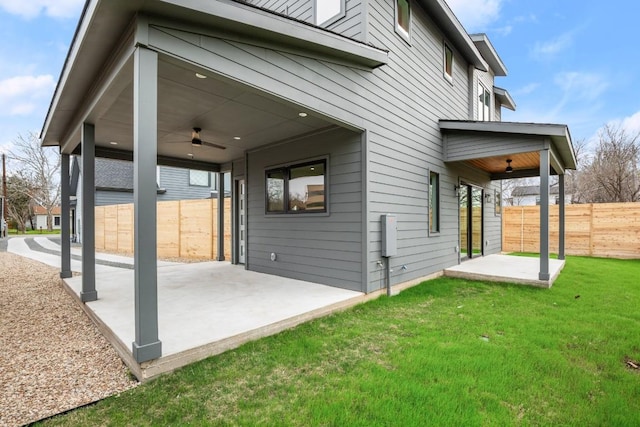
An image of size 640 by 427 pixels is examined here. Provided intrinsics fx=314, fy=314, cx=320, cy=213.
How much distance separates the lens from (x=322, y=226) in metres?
5.25

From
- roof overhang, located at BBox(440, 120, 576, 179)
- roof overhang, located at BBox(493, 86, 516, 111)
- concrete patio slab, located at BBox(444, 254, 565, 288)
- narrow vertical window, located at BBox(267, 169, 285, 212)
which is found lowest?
concrete patio slab, located at BBox(444, 254, 565, 288)

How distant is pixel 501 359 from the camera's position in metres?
2.82

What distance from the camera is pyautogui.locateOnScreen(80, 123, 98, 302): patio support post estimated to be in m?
4.32

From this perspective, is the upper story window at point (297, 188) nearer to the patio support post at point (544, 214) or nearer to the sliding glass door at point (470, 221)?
the patio support post at point (544, 214)

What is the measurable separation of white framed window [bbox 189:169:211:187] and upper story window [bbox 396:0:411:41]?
13071 millimetres

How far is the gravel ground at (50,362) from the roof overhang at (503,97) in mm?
12285

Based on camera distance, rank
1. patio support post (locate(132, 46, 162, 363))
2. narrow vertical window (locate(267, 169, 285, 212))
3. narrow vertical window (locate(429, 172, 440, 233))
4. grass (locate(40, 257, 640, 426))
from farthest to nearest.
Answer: narrow vertical window (locate(429, 172, 440, 233)) < narrow vertical window (locate(267, 169, 285, 212)) < patio support post (locate(132, 46, 162, 363)) < grass (locate(40, 257, 640, 426))

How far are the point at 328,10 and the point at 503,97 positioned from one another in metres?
8.30

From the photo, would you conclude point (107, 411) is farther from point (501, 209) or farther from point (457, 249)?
point (501, 209)

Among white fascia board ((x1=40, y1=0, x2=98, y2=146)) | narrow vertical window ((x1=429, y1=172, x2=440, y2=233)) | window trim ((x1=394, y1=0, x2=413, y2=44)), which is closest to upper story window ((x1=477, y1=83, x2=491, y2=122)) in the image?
narrow vertical window ((x1=429, y1=172, x2=440, y2=233))

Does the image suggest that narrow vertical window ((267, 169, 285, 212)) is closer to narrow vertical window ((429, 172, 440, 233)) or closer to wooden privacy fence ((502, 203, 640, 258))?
narrow vertical window ((429, 172, 440, 233))

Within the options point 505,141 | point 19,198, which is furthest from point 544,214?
point 19,198

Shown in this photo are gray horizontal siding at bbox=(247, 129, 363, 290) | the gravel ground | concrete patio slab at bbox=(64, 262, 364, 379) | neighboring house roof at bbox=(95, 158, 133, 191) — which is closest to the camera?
the gravel ground

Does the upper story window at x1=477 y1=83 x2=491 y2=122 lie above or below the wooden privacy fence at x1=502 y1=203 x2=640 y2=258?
above
